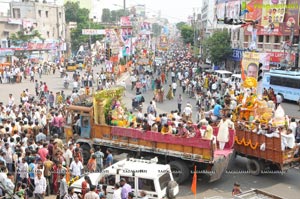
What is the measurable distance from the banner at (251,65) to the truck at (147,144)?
364 inches

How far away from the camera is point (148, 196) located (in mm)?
9750

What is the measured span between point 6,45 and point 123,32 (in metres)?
17.1

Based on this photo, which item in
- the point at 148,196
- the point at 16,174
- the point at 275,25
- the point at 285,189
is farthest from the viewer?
the point at 275,25

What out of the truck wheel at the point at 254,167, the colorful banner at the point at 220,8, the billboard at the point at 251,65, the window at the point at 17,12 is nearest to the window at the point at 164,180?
the truck wheel at the point at 254,167

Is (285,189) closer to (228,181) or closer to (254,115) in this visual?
(228,181)

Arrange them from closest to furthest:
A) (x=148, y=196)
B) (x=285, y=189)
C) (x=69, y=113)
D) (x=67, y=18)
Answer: (x=148, y=196), (x=285, y=189), (x=69, y=113), (x=67, y=18)

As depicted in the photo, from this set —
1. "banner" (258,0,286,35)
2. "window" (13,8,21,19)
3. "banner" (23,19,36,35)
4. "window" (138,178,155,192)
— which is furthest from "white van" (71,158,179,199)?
"window" (13,8,21,19)

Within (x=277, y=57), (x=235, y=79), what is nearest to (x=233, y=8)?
(x=277, y=57)

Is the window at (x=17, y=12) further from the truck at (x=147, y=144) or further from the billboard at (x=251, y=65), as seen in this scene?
the truck at (x=147, y=144)

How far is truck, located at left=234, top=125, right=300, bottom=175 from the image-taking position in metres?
12.2

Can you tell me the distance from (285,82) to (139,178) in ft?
66.1

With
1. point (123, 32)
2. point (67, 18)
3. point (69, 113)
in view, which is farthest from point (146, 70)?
point (67, 18)

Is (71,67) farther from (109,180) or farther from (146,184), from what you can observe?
(146,184)

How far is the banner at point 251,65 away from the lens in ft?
71.2
